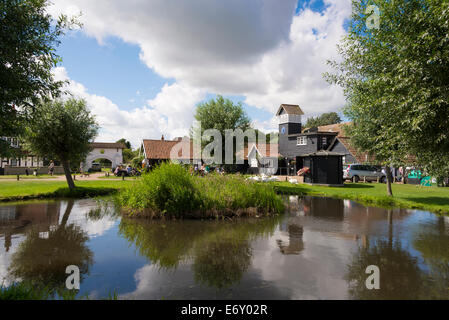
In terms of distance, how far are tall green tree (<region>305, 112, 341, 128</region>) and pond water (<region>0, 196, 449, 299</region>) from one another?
68260mm

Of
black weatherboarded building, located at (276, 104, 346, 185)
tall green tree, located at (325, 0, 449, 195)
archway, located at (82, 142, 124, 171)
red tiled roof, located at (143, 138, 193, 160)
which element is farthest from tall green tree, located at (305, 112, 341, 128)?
tall green tree, located at (325, 0, 449, 195)

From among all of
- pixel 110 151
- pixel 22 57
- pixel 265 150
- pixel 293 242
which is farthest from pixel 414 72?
pixel 110 151

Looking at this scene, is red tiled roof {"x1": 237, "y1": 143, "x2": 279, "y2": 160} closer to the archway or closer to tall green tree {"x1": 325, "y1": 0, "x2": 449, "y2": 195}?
tall green tree {"x1": 325, "y1": 0, "x2": 449, "y2": 195}

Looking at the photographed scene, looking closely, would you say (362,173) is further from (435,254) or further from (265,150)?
(435,254)

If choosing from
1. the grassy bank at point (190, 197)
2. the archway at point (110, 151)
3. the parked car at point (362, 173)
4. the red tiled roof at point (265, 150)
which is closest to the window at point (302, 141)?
the red tiled roof at point (265, 150)

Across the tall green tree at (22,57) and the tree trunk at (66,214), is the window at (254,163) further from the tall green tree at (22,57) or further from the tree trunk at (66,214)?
the tall green tree at (22,57)

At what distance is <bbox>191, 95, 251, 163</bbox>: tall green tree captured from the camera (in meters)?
34.8

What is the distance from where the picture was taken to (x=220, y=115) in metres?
34.9

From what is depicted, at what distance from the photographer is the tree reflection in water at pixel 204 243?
5.61m

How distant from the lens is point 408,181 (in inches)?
1155

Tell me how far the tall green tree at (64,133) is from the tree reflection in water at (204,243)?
9.02 metres

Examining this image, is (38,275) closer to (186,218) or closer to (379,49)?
(186,218)
